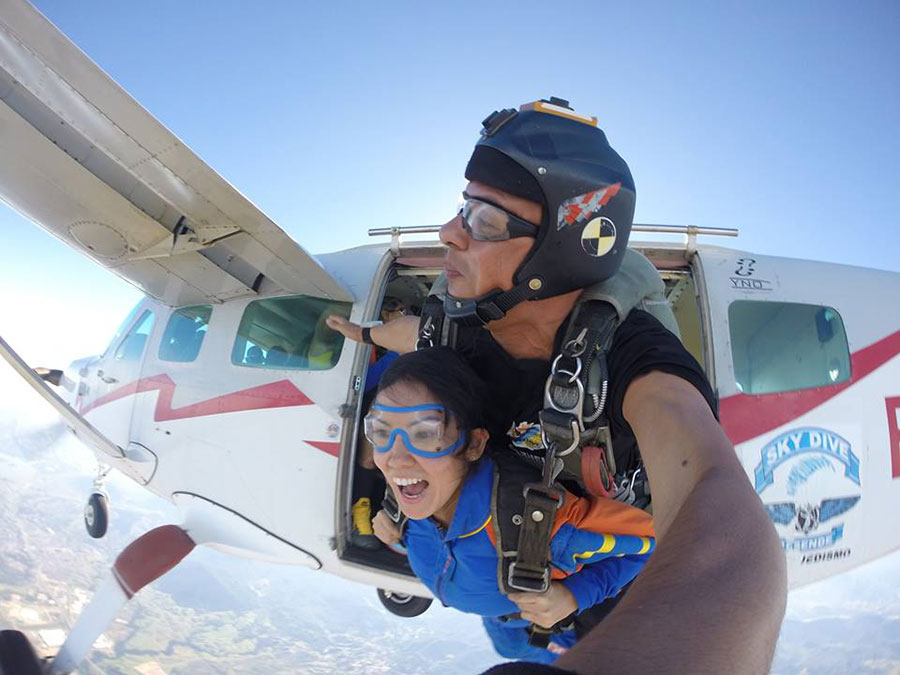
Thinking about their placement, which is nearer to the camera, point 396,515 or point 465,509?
point 465,509

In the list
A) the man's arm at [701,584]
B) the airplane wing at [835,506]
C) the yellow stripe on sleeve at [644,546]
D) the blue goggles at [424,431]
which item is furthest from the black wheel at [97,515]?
the airplane wing at [835,506]

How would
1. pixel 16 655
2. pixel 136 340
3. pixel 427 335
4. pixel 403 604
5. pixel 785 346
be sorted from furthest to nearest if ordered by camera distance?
pixel 136 340 < pixel 403 604 < pixel 785 346 < pixel 16 655 < pixel 427 335

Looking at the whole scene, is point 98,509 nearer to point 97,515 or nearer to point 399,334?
point 97,515

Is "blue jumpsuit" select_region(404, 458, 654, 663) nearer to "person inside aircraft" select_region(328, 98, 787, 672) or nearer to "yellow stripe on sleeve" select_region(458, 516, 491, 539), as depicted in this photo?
"yellow stripe on sleeve" select_region(458, 516, 491, 539)

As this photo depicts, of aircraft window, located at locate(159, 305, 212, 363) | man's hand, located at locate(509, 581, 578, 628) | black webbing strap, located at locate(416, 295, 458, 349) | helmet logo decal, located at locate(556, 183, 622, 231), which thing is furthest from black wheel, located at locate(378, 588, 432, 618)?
helmet logo decal, located at locate(556, 183, 622, 231)

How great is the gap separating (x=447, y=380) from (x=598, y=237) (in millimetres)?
820

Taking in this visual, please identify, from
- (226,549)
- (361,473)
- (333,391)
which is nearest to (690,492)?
(333,391)

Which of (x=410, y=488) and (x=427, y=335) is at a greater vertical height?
(x=427, y=335)

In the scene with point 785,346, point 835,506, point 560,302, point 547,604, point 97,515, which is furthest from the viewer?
point 97,515

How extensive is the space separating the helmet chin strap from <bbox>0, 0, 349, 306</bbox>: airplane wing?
5.99 ft

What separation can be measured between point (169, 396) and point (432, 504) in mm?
3348

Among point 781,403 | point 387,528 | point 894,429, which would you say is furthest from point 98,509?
point 894,429

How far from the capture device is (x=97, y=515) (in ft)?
18.8

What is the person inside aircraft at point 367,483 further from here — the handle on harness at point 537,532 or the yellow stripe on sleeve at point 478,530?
the handle on harness at point 537,532
